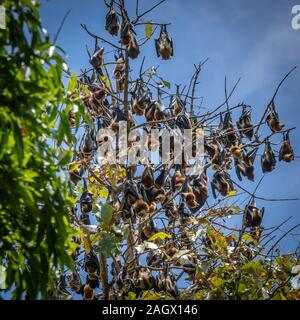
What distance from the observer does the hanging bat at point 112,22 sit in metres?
5.59

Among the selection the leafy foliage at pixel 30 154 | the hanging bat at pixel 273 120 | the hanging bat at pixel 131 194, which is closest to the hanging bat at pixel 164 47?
the hanging bat at pixel 273 120

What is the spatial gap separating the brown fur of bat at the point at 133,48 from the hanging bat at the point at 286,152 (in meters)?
1.86

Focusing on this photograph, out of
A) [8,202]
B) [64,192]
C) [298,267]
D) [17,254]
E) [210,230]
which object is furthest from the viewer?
[210,230]

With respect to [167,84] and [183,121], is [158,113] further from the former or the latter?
[183,121]

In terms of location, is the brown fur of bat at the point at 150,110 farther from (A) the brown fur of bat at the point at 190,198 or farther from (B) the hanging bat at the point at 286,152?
(B) the hanging bat at the point at 286,152

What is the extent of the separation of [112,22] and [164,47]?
0.62 meters

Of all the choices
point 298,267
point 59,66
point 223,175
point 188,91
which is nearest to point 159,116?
point 188,91

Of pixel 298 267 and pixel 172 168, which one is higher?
pixel 172 168

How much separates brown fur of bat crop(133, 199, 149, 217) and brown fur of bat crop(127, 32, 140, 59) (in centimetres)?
150

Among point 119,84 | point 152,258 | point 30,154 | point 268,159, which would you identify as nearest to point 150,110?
point 119,84

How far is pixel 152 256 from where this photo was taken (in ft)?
14.8

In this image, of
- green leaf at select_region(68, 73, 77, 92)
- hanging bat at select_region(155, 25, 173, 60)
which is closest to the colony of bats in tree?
hanging bat at select_region(155, 25, 173, 60)

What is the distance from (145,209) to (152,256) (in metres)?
0.54
